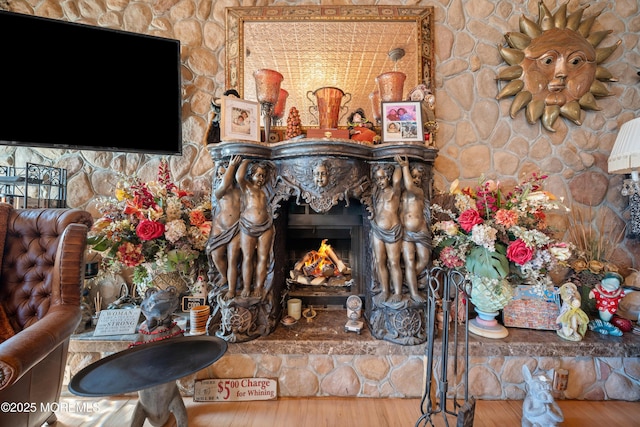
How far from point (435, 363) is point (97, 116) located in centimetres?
299

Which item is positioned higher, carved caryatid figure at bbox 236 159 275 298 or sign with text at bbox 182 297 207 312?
carved caryatid figure at bbox 236 159 275 298

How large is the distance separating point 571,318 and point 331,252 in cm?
161

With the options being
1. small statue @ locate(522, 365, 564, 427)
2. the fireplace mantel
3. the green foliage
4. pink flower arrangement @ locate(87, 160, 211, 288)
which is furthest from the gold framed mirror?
small statue @ locate(522, 365, 564, 427)

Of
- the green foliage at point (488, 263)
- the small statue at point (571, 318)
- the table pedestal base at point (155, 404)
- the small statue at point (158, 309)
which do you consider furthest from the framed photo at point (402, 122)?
the table pedestal base at point (155, 404)

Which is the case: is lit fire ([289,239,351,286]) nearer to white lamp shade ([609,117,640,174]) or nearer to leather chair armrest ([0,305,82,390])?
leather chair armrest ([0,305,82,390])

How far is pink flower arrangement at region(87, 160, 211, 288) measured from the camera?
63.1 inches

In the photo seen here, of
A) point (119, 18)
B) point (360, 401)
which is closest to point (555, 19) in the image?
point (360, 401)

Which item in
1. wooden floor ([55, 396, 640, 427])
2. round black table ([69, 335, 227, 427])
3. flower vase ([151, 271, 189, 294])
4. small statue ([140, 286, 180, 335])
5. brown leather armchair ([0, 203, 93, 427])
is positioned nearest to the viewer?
round black table ([69, 335, 227, 427])

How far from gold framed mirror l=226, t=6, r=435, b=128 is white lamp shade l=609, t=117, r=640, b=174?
135 centimetres

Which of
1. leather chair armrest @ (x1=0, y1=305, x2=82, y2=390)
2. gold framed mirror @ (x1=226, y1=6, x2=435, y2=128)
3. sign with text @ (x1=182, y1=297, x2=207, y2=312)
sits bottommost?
sign with text @ (x1=182, y1=297, x2=207, y2=312)

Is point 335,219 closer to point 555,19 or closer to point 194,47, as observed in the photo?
point 194,47

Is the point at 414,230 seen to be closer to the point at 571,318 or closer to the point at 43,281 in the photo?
the point at 571,318

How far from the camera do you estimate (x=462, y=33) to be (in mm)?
2105

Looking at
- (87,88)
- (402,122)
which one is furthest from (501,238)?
(87,88)
